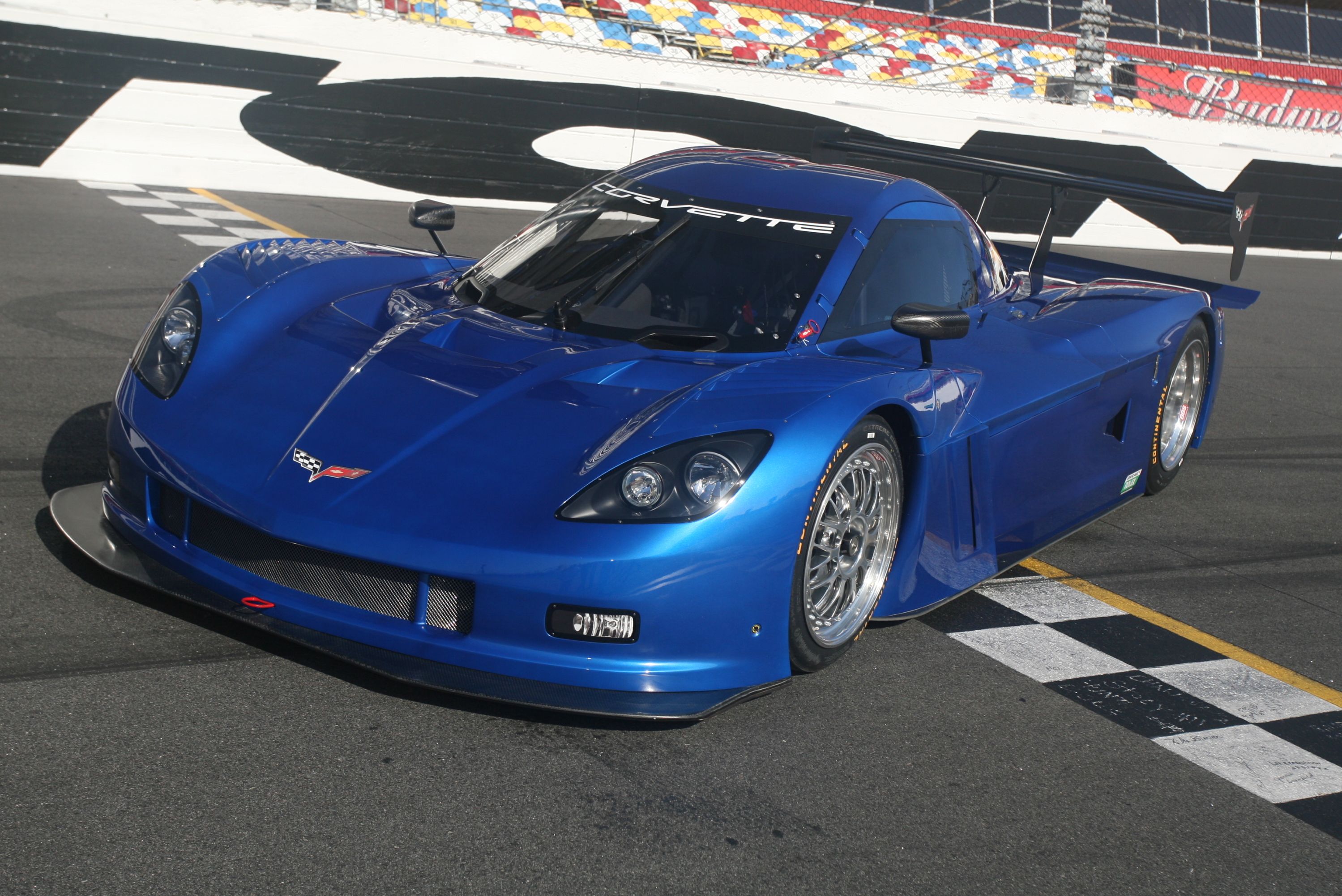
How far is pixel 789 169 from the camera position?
4.23m

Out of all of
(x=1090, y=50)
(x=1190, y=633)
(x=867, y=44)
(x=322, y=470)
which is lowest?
(x=1190, y=633)

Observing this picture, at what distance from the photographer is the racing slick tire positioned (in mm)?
5172

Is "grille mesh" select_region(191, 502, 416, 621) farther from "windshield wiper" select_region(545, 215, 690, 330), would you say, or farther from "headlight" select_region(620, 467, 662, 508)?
"windshield wiper" select_region(545, 215, 690, 330)

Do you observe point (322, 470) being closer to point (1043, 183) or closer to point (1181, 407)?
point (1043, 183)

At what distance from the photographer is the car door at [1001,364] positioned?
146 inches

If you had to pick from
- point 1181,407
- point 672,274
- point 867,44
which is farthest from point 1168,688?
point 867,44

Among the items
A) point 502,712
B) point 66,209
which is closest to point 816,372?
point 502,712

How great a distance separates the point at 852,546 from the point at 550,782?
1.08 metres

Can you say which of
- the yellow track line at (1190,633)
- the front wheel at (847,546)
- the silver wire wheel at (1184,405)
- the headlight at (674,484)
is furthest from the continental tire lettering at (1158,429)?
the headlight at (674,484)

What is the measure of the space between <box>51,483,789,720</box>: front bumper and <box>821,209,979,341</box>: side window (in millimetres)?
1289

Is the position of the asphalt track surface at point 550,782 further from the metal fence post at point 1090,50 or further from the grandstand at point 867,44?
the metal fence post at point 1090,50

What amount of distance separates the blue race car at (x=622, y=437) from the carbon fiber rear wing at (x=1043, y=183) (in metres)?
0.22

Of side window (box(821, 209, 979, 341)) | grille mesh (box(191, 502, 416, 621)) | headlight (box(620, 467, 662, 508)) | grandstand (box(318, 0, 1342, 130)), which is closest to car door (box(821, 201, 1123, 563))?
side window (box(821, 209, 979, 341))

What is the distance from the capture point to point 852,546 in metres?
3.23
